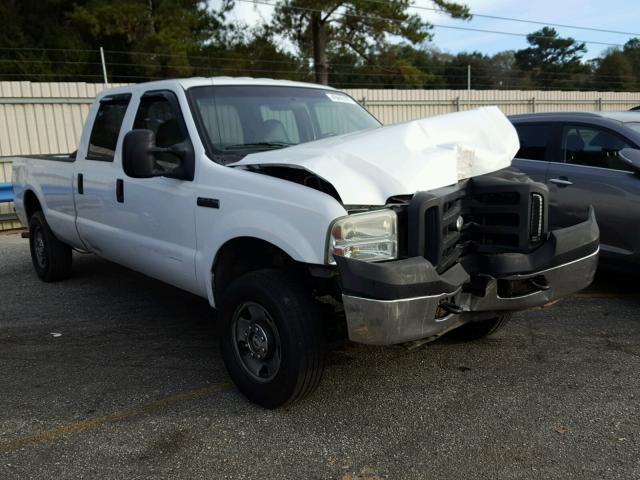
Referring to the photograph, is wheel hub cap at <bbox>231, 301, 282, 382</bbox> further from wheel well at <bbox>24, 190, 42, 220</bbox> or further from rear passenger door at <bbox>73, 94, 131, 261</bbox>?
wheel well at <bbox>24, 190, 42, 220</bbox>

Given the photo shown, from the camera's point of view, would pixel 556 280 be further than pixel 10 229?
No

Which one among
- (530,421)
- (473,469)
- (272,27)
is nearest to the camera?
(473,469)

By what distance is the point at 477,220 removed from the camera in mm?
3541

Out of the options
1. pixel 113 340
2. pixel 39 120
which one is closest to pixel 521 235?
pixel 113 340

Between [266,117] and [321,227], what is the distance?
169 cm

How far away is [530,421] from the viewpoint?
10.9 feet

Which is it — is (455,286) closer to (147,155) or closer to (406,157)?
(406,157)

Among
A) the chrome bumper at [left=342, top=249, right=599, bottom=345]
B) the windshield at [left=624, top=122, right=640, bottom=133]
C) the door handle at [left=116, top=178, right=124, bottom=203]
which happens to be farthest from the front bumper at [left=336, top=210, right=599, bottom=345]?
the door handle at [left=116, top=178, right=124, bottom=203]

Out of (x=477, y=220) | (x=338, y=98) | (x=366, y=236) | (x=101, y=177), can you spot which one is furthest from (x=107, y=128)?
(x=477, y=220)

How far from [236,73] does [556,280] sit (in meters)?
20.8

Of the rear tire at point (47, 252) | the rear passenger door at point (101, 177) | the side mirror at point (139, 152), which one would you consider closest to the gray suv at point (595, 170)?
the side mirror at point (139, 152)

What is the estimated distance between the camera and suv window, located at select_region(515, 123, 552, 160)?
6.09 m

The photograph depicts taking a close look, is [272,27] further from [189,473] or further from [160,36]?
[189,473]

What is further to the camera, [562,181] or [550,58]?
[550,58]
